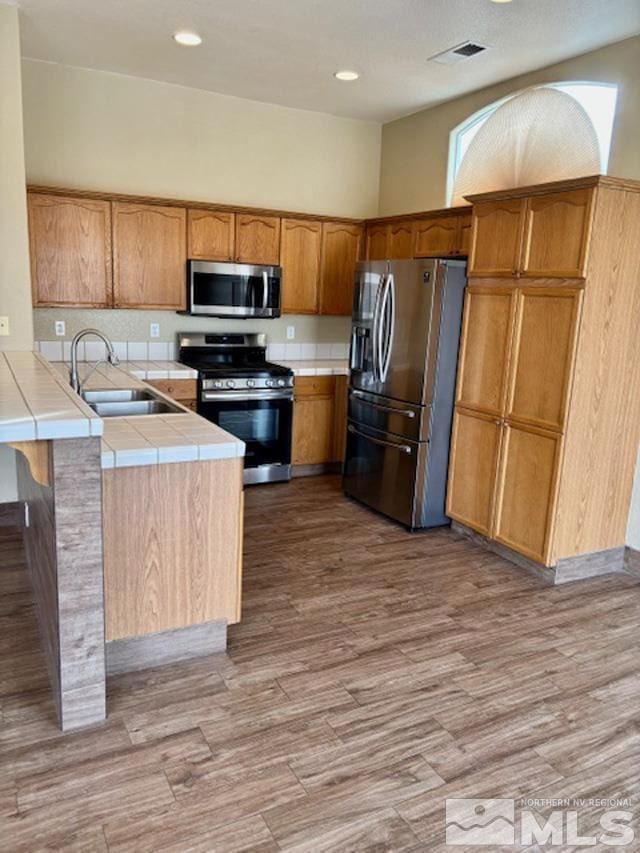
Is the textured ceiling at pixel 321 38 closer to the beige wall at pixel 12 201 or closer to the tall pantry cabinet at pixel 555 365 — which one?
the beige wall at pixel 12 201

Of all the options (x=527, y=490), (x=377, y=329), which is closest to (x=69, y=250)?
(x=377, y=329)

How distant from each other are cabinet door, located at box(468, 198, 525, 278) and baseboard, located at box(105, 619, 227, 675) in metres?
2.45

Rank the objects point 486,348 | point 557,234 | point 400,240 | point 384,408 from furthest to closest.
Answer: point 400,240 < point 384,408 < point 486,348 < point 557,234

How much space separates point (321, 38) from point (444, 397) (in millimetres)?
2237

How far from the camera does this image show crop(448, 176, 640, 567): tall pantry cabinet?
3188mm

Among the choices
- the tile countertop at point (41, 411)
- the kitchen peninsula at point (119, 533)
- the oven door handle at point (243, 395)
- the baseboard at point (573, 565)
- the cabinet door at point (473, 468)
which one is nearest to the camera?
the tile countertop at point (41, 411)

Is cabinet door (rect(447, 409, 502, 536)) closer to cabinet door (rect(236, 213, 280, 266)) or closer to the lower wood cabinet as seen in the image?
the lower wood cabinet

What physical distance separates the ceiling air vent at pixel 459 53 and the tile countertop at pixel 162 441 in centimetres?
272

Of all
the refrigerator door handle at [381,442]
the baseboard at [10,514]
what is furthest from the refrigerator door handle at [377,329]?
the baseboard at [10,514]

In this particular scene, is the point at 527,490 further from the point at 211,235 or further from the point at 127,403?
the point at 211,235

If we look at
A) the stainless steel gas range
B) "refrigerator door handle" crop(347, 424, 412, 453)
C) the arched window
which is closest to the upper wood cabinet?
the stainless steel gas range

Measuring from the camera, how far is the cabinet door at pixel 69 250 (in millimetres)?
4250

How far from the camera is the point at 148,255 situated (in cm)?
462

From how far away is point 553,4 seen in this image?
10.1 feet
